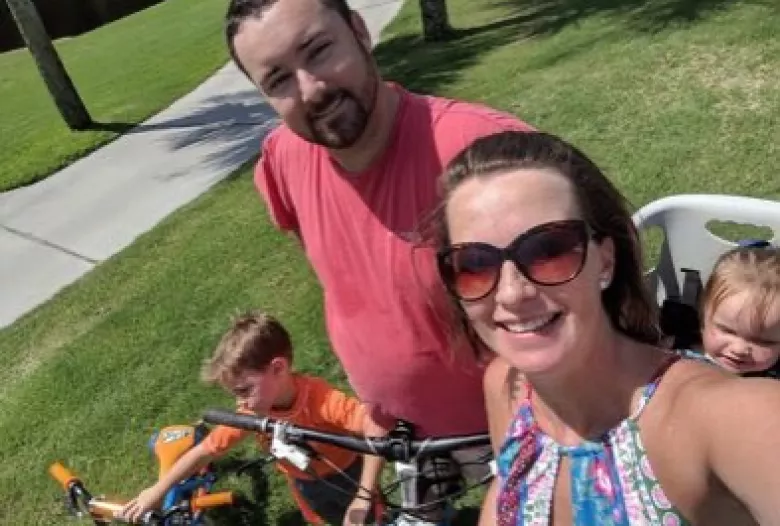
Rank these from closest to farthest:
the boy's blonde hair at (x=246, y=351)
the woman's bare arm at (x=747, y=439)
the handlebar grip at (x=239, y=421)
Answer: the woman's bare arm at (x=747, y=439)
the handlebar grip at (x=239, y=421)
the boy's blonde hair at (x=246, y=351)

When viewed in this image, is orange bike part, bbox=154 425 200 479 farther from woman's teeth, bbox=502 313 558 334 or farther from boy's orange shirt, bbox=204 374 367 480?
woman's teeth, bbox=502 313 558 334

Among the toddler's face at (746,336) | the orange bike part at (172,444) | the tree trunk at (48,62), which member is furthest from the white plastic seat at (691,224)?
the tree trunk at (48,62)

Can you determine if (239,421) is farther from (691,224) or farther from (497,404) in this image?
(691,224)

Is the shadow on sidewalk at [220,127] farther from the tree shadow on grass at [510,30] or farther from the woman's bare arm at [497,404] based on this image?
the woman's bare arm at [497,404]

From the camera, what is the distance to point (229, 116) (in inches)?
348

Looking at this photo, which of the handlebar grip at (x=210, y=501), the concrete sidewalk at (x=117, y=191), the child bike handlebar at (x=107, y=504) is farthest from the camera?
the concrete sidewalk at (x=117, y=191)

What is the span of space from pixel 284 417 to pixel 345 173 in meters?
1.16

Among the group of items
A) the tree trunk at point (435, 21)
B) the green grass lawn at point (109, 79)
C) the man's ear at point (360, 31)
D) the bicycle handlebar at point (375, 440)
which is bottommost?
the green grass lawn at point (109, 79)

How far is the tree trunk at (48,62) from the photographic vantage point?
28.7 ft

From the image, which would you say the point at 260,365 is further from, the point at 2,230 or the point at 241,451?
the point at 2,230

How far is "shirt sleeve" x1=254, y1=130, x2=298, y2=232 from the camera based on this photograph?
2430mm

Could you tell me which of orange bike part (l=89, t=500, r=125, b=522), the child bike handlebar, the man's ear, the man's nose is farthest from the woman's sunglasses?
orange bike part (l=89, t=500, r=125, b=522)

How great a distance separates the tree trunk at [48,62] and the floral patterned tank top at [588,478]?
27.1 ft

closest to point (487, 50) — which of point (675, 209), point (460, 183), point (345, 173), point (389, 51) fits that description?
point (389, 51)
